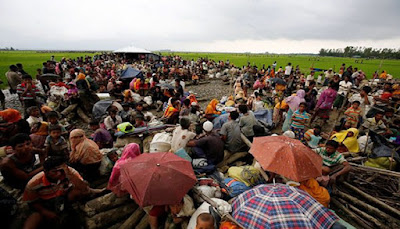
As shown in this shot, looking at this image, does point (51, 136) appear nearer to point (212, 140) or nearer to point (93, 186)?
point (93, 186)

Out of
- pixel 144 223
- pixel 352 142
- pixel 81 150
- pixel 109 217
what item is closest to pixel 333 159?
pixel 352 142

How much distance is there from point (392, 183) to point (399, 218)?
1058mm

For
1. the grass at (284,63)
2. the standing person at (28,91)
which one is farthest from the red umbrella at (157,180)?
the grass at (284,63)

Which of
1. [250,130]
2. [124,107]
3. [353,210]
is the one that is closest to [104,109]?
[124,107]

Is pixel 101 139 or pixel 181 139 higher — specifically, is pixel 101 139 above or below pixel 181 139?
below

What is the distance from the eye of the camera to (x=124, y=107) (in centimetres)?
720

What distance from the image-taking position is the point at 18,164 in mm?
3238

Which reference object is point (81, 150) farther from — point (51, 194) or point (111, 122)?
point (111, 122)

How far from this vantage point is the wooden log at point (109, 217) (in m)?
3.12

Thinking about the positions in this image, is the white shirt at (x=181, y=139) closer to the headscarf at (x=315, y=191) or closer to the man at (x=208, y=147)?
the man at (x=208, y=147)

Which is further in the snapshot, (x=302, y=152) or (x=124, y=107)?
(x=124, y=107)

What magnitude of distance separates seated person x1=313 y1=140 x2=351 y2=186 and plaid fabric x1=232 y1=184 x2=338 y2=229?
1.86m

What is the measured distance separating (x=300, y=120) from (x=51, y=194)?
6601 mm

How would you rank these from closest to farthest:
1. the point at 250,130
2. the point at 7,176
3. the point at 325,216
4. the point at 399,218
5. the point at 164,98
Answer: the point at 325,216 → the point at 7,176 → the point at 399,218 → the point at 250,130 → the point at 164,98
